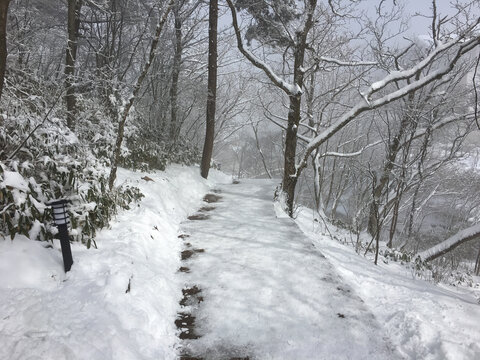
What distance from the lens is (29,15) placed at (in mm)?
9422

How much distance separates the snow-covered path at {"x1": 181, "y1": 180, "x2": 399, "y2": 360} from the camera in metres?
2.74

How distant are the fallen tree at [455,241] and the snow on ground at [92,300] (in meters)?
8.28

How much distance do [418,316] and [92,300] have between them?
3.37 meters

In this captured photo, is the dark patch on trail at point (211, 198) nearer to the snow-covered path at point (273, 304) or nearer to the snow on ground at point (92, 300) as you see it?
the snow-covered path at point (273, 304)

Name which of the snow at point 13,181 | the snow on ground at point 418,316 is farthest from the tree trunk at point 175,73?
the snow on ground at point 418,316

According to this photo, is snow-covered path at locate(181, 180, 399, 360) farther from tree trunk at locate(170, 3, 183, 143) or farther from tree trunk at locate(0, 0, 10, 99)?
tree trunk at locate(170, 3, 183, 143)

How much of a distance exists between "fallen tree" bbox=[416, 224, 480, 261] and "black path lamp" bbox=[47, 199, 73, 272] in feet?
31.4

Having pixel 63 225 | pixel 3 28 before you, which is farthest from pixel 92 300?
pixel 3 28

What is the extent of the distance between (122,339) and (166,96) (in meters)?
10.5

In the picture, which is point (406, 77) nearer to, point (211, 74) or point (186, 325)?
point (211, 74)

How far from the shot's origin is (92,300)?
2715mm

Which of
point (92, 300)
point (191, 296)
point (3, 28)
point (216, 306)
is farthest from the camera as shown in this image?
point (191, 296)

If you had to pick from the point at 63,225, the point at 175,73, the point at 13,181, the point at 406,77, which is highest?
the point at 175,73

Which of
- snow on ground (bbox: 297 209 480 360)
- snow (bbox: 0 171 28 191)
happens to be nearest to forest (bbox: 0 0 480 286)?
snow (bbox: 0 171 28 191)
